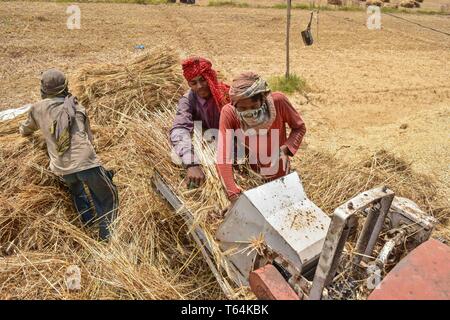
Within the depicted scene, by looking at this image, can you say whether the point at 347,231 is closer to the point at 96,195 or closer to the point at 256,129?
the point at 256,129

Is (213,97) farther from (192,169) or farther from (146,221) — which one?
(146,221)

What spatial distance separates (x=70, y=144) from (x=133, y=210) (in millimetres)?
788

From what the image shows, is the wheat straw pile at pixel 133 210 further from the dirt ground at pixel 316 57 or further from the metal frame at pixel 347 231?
the dirt ground at pixel 316 57

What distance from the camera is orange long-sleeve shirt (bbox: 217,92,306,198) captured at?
2367mm

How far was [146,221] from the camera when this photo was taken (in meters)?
2.90

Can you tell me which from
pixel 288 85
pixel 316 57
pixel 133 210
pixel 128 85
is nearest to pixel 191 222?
pixel 133 210

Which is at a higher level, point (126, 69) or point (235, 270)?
point (126, 69)

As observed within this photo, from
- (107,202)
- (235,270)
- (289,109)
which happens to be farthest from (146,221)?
(289,109)

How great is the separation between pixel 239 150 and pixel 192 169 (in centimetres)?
34

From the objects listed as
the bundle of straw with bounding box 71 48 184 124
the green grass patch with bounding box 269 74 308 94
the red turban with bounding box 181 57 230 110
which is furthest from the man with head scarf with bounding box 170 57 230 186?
the green grass patch with bounding box 269 74 308 94

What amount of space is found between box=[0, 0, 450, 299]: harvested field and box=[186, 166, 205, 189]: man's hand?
7 centimetres

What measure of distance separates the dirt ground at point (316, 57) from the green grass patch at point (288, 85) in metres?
0.25

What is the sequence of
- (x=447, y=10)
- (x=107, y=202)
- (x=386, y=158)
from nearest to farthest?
(x=107, y=202) < (x=386, y=158) < (x=447, y=10)

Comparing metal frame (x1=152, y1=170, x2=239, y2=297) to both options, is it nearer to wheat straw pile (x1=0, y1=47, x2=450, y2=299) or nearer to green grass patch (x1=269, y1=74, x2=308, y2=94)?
wheat straw pile (x1=0, y1=47, x2=450, y2=299)
